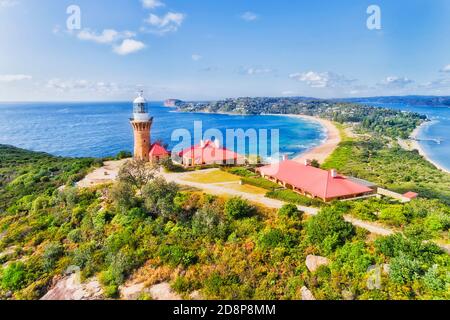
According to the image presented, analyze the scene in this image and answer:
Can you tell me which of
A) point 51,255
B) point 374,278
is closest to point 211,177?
point 51,255

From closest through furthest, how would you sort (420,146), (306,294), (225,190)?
(306,294) < (225,190) < (420,146)

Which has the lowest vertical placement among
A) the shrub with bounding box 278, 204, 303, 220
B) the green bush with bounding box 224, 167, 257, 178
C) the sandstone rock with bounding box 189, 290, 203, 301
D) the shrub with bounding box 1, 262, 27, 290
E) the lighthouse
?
the shrub with bounding box 1, 262, 27, 290

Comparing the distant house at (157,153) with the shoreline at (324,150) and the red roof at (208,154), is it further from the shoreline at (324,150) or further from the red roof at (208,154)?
the shoreline at (324,150)

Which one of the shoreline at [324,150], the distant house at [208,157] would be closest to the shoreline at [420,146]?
the shoreline at [324,150]

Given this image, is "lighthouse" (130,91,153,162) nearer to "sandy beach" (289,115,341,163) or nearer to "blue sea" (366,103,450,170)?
→ "sandy beach" (289,115,341,163)

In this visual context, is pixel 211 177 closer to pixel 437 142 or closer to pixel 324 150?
pixel 324 150

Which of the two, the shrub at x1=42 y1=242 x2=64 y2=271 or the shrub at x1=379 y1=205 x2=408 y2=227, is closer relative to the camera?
the shrub at x1=379 y1=205 x2=408 y2=227

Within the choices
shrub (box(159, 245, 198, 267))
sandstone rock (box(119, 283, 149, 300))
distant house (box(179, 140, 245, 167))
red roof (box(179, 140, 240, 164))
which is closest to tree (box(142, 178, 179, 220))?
shrub (box(159, 245, 198, 267))
